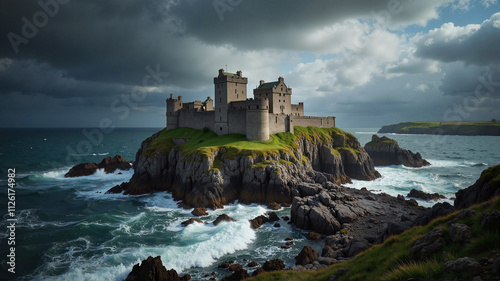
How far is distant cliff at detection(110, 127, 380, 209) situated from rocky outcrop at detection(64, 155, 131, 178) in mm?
19860

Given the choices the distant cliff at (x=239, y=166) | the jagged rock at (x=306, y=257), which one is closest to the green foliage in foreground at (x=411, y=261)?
the jagged rock at (x=306, y=257)

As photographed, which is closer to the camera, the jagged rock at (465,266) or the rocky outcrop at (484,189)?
the jagged rock at (465,266)

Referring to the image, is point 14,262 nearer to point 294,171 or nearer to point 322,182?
point 294,171

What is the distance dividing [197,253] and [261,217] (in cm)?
1228

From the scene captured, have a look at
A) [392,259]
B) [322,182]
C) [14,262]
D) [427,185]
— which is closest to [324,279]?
[392,259]

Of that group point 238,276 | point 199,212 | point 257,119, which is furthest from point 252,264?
point 257,119

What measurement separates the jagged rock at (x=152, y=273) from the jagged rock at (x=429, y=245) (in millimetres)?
19197

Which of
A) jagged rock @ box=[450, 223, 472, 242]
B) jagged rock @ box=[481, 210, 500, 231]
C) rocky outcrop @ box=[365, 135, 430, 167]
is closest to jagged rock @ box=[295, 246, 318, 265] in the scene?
jagged rock @ box=[450, 223, 472, 242]

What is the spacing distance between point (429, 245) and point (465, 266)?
3.22 meters

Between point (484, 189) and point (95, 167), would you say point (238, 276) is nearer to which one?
point (484, 189)

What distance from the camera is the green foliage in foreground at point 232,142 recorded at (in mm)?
50688

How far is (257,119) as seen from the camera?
57.9m

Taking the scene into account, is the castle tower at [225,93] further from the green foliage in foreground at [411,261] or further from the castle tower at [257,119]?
the green foliage in foreground at [411,261]

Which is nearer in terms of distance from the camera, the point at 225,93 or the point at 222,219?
the point at 222,219
